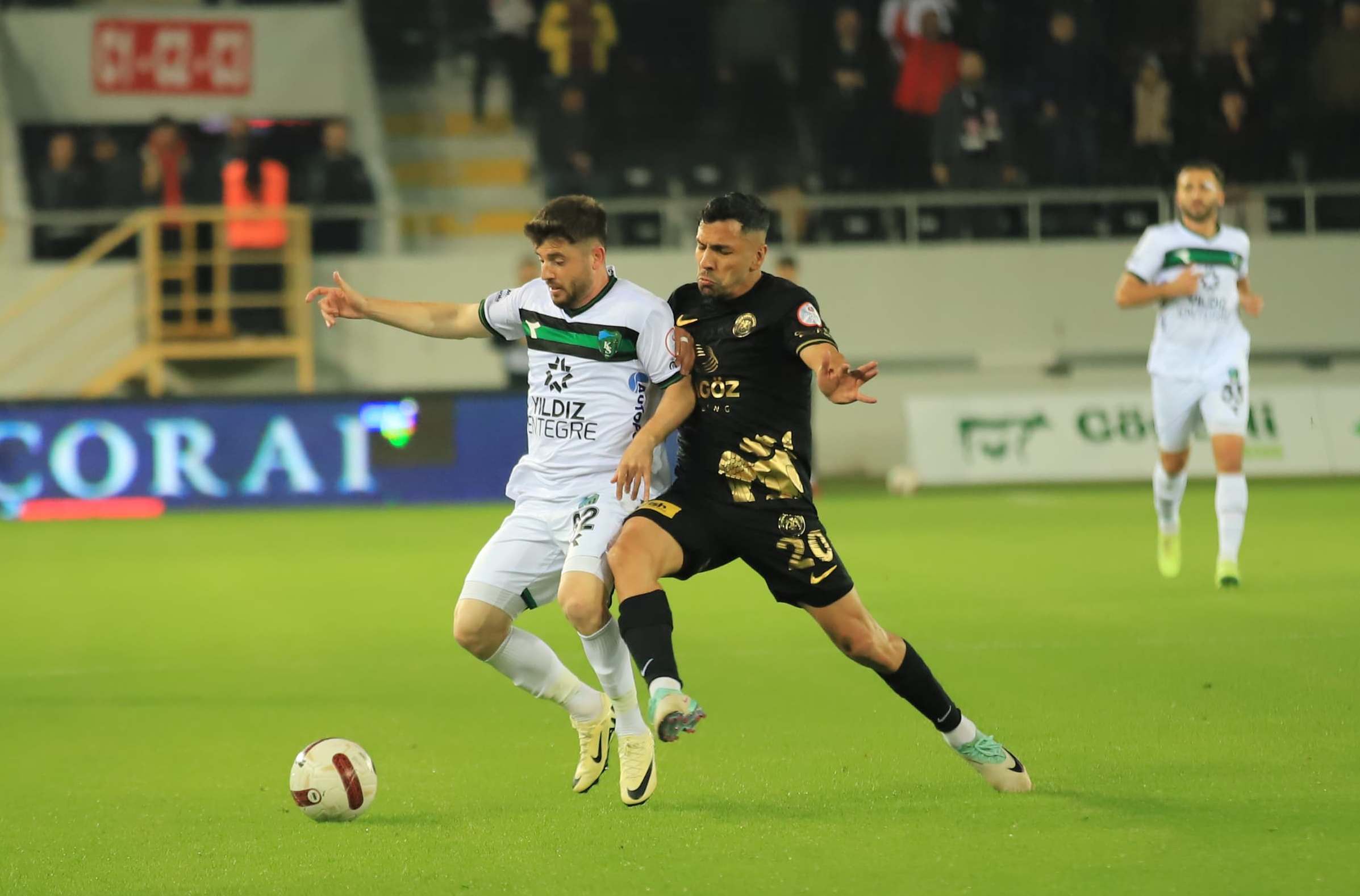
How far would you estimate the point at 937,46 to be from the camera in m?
19.6

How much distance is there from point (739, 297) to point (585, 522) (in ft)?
2.64

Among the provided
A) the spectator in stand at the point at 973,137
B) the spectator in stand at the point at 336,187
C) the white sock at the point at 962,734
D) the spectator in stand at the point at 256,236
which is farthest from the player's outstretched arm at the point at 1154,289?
the spectator in stand at the point at 336,187

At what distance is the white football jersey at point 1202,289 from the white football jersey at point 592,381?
16.8 feet

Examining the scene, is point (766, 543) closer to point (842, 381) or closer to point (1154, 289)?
point (842, 381)

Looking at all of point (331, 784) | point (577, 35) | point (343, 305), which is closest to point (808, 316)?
point (343, 305)

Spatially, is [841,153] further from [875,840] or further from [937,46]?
[875,840]

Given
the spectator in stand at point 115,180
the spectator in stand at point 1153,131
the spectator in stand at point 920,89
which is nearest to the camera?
the spectator in stand at point 115,180

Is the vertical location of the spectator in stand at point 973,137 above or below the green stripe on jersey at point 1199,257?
above

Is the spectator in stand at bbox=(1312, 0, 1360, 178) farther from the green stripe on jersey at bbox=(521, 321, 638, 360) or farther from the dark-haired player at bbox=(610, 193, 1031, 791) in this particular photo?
the green stripe on jersey at bbox=(521, 321, 638, 360)

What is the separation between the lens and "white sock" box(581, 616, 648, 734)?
5.33 metres

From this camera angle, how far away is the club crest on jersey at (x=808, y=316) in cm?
524

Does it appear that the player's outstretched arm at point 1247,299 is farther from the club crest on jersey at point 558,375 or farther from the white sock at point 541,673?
the white sock at point 541,673

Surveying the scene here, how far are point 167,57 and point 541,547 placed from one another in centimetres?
1753

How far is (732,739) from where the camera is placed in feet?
20.2
